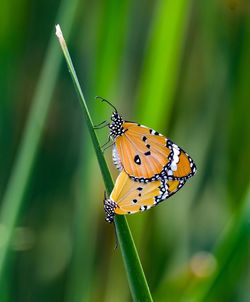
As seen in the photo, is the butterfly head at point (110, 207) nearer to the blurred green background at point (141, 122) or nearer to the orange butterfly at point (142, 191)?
the orange butterfly at point (142, 191)

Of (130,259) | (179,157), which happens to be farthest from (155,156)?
(130,259)

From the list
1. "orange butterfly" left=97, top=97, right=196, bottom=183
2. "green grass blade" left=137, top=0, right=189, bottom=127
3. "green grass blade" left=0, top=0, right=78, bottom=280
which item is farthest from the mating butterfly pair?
"green grass blade" left=137, top=0, right=189, bottom=127

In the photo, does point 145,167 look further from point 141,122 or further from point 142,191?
point 141,122

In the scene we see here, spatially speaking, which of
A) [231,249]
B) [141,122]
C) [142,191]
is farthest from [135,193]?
[141,122]

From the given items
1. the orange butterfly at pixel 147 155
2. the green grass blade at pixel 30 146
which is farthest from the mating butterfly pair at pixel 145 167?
the green grass blade at pixel 30 146

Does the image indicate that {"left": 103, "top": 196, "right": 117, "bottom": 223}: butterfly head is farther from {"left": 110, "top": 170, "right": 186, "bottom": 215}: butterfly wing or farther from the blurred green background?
the blurred green background

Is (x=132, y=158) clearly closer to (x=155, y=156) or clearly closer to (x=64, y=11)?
(x=155, y=156)
